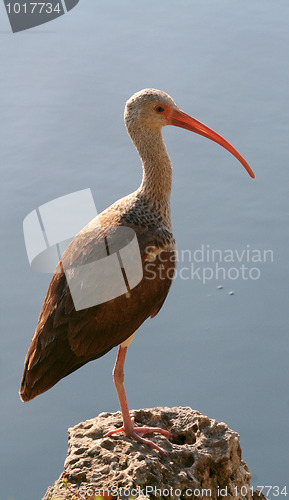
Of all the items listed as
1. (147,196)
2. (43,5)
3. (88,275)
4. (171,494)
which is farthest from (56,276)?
(43,5)

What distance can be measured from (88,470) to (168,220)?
1414 millimetres

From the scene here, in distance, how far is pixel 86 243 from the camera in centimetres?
404

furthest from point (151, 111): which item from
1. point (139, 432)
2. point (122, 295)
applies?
point (139, 432)

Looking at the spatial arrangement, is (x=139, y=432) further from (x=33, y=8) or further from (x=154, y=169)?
(x=33, y=8)

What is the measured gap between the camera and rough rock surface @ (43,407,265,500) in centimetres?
374

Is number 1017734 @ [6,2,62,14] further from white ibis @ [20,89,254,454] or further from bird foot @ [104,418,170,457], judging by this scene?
bird foot @ [104,418,170,457]

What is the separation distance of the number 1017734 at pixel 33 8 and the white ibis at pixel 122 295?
19.9 feet

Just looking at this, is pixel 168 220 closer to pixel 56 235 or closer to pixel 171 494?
pixel 56 235

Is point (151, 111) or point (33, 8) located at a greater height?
point (33, 8)

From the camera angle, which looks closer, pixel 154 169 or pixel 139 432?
pixel 139 432

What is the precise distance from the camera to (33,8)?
9.95 metres

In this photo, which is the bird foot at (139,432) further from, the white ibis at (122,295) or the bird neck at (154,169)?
the bird neck at (154,169)

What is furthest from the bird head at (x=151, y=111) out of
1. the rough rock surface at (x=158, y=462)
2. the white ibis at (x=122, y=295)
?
the rough rock surface at (x=158, y=462)

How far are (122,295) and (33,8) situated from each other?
6.98 m
